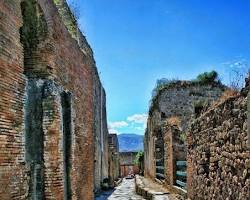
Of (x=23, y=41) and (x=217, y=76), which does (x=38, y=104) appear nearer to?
(x=23, y=41)

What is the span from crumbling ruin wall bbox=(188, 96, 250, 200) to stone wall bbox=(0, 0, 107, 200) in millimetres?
2526

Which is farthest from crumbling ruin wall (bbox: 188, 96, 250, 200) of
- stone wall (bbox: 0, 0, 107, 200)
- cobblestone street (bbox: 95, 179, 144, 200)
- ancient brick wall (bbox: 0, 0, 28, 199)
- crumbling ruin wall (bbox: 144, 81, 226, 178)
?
crumbling ruin wall (bbox: 144, 81, 226, 178)

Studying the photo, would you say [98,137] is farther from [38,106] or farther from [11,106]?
[11,106]

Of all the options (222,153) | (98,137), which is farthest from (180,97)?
(222,153)

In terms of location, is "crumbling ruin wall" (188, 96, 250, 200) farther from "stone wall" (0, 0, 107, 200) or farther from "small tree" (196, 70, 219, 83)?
"small tree" (196, 70, 219, 83)

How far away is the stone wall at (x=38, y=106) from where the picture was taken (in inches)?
286

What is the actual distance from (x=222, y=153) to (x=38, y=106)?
3.23 metres

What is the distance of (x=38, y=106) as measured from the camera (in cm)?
851

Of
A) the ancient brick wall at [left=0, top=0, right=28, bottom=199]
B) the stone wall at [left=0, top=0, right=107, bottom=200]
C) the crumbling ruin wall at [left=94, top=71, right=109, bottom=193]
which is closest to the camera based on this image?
the ancient brick wall at [left=0, top=0, right=28, bottom=199]

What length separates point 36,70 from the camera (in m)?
8.67

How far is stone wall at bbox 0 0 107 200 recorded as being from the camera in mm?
7258

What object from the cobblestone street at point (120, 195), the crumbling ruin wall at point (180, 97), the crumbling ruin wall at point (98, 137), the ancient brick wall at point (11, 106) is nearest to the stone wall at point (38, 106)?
the ancient brick wall at point (11, 106)

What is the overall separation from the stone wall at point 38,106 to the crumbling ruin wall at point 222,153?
2526 millimetres

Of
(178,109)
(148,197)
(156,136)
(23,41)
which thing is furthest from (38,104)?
(178,109)
